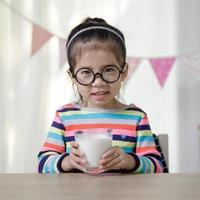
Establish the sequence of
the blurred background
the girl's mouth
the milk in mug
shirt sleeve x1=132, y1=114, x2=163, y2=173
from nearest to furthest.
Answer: the milk in mug < shirt sleeve x1=132, y1=114, x2=163, y2=173 < the girl's mouth < the blurred background

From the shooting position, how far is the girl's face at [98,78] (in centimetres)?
112

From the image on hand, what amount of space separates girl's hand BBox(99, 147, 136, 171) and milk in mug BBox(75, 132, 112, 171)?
13 mm

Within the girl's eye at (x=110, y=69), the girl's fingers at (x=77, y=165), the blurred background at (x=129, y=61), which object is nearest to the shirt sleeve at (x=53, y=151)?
the girl's fingers at (x=77, y=165)

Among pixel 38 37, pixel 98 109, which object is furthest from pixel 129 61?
pixel 98 109

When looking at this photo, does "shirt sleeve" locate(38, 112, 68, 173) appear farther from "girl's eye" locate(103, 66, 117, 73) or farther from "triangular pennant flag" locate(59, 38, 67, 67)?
"triangular pennant flag" locate(59, 38, 67, 67)

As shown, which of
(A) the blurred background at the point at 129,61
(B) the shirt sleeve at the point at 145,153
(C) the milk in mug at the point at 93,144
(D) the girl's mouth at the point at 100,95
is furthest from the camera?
(A) the blurred background at the point at 129,61

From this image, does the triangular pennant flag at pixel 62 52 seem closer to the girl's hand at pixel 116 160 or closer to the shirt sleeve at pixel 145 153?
the shirt sleeve at pixel 145 153

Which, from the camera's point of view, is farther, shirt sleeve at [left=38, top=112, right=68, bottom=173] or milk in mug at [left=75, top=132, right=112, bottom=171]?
shirt sleeve at [left=38, top=112, right=68, bottom=173]

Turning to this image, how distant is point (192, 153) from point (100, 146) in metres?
1.80

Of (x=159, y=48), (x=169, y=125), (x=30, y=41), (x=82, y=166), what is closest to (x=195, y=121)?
(x=169, y=125)

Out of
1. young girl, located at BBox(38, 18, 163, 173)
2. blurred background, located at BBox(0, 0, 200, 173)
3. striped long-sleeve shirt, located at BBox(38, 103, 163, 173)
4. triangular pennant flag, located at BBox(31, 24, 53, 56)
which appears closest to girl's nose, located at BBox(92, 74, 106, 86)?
young girl, located at BBox(38, 18, 163, 173)

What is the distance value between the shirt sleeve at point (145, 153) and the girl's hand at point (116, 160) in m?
0.03

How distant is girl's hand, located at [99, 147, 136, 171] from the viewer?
91cm

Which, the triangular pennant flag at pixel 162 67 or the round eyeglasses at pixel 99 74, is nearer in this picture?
the round eyeglasses at pixel 99 74
